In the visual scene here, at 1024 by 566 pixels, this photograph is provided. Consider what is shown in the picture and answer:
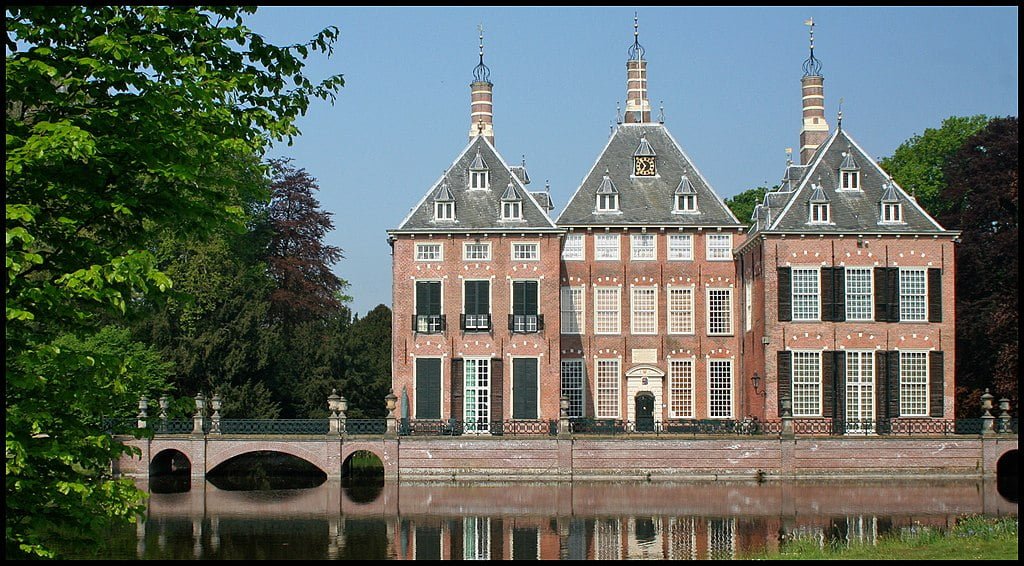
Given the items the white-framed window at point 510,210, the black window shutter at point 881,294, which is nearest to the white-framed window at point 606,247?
the white-framed window at point 510,210

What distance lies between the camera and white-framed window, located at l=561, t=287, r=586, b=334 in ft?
137

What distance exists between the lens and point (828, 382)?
38.1m

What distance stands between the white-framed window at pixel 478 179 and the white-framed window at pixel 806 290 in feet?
33.6

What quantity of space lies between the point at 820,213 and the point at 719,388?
6882mm

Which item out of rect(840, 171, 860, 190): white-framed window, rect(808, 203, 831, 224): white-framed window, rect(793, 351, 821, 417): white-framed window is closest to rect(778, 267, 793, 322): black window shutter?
rect(793, 351, 821, 417): white-framed window

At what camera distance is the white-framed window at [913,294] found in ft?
125

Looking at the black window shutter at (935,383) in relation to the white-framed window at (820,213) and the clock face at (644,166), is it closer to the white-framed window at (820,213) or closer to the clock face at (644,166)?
the white-framed window at (820,213)

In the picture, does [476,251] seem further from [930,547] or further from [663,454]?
[930,547]

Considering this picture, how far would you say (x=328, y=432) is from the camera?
36562 millimetres

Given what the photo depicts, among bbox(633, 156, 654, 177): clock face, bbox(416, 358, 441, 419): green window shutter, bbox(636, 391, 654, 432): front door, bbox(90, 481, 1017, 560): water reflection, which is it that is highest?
bbox(633, 156, 654, 177): clock face

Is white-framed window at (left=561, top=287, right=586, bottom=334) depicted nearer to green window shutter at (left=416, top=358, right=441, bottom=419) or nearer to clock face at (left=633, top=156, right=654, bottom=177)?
clock face at (left=633, top=156, right=654, bottom=177)

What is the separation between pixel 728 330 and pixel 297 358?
14978mm

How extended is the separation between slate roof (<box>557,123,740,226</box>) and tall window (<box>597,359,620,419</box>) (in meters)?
4.74

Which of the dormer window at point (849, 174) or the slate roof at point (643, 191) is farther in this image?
the slate roof at point (643, 191)
